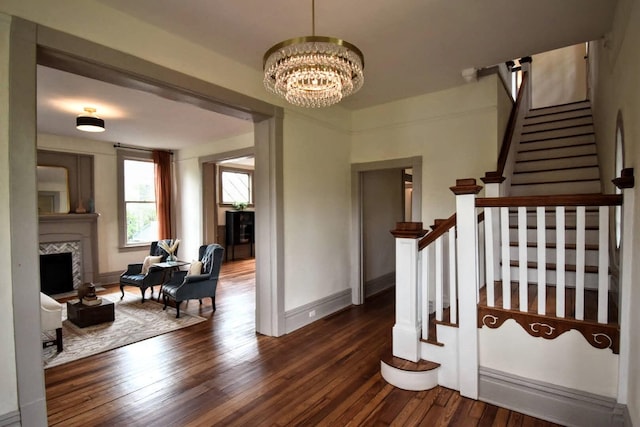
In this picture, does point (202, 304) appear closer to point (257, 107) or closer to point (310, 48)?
point (257, 107)

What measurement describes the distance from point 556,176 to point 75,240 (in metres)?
8.11

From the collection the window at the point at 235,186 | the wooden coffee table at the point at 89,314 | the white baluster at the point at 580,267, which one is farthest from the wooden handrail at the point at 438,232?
the window at the point at 235,186

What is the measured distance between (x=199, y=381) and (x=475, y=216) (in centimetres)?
264

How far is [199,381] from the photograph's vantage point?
A: 2.79 meters

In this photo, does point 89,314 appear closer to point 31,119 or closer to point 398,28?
point 31,119

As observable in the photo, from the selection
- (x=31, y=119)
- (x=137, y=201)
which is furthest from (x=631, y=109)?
(x=137, y=201)

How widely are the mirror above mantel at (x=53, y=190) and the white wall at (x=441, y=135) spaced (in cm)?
576

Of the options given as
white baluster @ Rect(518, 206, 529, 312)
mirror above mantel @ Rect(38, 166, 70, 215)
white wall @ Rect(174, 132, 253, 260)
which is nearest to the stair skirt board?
white baluster @ Rect(518, 206, 529, 312)

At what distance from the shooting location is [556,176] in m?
4.19

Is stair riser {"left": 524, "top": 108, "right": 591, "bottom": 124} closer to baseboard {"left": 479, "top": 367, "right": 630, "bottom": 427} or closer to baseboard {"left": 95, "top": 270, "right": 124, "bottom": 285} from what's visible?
baseboard {"left": 479, "top": 367, "right": 630, "bottom": 427}

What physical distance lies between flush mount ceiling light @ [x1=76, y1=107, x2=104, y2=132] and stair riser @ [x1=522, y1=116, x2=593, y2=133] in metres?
6.61

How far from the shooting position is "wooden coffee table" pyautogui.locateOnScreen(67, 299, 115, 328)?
4074mm

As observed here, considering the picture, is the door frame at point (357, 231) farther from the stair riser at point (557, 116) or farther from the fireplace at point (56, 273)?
the fireplace at point (56, 273)

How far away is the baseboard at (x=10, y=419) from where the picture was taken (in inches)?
74.2
